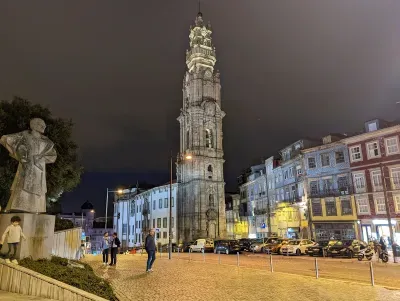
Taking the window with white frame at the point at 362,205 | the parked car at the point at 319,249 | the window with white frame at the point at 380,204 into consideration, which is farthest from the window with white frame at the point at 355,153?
the parked car at the point at 319,249

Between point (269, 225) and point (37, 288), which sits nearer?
point (37, 288)

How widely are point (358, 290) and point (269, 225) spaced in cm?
4328

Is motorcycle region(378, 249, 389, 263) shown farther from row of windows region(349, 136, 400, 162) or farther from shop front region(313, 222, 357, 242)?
row of windows region(349, 136, 400, 162)

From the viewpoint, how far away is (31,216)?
906 cm

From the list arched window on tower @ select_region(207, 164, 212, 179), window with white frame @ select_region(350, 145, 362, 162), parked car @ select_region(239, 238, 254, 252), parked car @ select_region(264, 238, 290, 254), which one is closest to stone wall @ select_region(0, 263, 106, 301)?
parked car @ select_region(264, 238, 290, 254)

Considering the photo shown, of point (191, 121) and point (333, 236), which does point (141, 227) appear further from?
point (333, 236)

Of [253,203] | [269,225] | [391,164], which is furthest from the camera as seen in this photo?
[253,203]

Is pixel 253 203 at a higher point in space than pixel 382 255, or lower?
higher

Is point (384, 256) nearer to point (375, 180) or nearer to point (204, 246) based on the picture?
point (375, 180)

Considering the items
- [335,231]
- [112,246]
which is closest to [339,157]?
[335,231]

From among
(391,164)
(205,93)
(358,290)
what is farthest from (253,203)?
(358,290)

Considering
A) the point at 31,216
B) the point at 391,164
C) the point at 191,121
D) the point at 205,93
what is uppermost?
the point at 205,93

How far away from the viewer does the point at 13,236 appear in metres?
→ 8.28

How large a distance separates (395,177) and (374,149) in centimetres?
391
